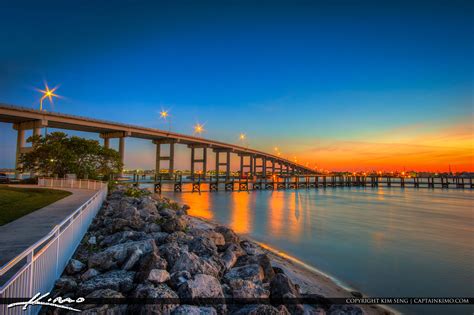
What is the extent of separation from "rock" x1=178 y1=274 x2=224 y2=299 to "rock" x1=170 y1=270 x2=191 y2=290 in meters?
0.23

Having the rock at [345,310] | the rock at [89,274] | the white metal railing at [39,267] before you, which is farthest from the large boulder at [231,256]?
the white metal railing at [39,267]

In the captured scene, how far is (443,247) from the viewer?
14906 millimetres

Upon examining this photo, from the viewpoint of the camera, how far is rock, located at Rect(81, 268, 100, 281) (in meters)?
5.23

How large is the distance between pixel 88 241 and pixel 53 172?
102ft

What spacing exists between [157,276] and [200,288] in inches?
36.2

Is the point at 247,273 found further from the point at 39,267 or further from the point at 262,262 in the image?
the point at 39,267

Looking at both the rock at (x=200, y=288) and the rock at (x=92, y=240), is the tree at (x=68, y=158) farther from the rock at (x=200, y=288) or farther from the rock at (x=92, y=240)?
the rock at (x=200, y=288)

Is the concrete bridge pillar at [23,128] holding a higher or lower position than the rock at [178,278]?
higher

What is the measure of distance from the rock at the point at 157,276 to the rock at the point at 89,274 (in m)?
1.33

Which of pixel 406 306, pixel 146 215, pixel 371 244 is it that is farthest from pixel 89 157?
pixel 406 306

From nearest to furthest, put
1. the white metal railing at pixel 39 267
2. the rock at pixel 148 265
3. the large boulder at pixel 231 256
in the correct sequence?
the white metal railing at pixel 39 267 → the rock at pixel 148 265 → the large boulder at pixel 231 256

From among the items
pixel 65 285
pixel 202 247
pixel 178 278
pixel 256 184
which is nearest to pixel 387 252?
pixel 202 247

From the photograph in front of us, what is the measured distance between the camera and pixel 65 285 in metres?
4.73

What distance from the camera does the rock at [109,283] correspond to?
4669 mm
